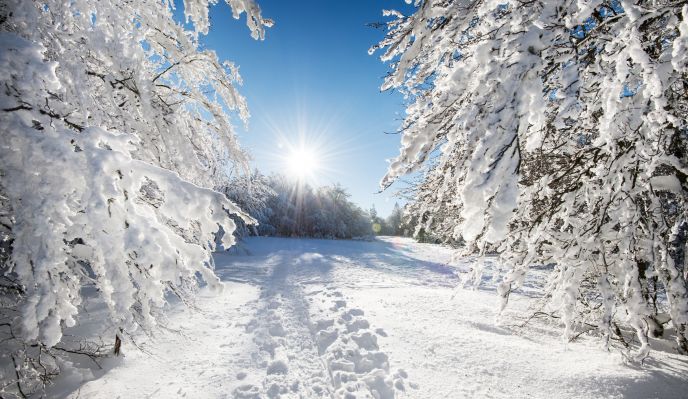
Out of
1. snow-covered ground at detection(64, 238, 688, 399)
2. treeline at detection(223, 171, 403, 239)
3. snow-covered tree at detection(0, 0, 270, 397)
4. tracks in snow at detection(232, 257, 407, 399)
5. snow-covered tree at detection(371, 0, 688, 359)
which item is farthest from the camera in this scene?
treeline at detection(223, 171, 403, 239)

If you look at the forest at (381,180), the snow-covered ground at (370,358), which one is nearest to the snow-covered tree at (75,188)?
the forest at (381,180)

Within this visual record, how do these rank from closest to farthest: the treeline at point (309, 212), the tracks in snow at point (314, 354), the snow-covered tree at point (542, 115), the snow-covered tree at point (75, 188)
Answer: the snow-covered tree at point (542, 115)
the snow-covered tree at point (75, 188)
the tracks in snow at point (314, 354)
the treeline at point (309, 212)

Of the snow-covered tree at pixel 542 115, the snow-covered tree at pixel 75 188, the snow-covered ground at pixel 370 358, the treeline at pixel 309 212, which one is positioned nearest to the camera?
the snow-covered tree at pixel 542 115

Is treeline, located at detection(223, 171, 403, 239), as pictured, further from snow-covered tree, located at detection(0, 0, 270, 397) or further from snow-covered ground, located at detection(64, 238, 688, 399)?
snow-covered tree, located at detection(0, 0, 270, 397)

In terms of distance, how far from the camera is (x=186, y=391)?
338 cm

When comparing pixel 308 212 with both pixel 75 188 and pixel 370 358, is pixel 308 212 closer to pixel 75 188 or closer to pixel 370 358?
pixel 370 358

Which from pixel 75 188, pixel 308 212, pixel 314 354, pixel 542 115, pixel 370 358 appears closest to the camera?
pixel 542 115

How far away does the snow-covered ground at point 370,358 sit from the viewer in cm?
333

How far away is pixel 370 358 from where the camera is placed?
416 centimetres

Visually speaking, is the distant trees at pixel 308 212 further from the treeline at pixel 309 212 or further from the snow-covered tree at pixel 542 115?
the snow-covered tree at pixel 542 115

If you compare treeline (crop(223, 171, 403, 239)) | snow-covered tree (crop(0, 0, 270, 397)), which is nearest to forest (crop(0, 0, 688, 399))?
snow-covered tree (crop(0, 0, 270, 397))

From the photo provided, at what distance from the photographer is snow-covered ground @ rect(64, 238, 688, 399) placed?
3330mm

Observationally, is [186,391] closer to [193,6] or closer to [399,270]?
[193,6]

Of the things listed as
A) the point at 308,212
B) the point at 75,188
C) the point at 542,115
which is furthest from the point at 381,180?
the point at 308,212
